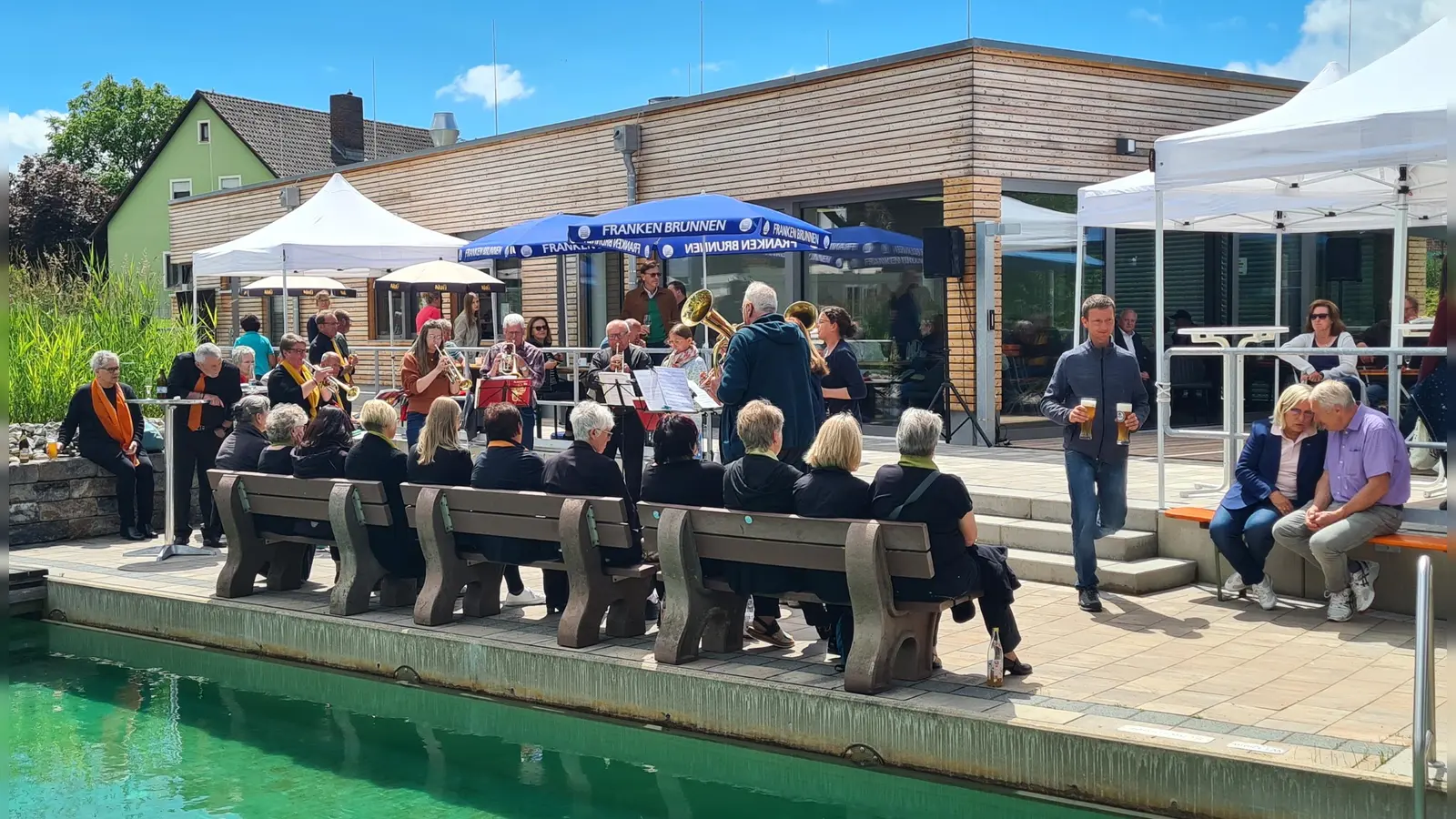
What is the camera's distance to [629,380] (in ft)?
29.0

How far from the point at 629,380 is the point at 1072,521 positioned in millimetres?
2823

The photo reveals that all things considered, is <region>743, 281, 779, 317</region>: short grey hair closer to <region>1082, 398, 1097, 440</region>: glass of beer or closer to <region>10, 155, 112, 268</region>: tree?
<region>1082, 398, 1097, 440</region>: glass of beer

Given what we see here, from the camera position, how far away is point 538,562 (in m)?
7.64

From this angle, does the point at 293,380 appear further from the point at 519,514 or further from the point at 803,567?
the point at 803,567

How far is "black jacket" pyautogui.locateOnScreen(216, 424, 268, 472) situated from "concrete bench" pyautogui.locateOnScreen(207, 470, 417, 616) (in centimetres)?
18

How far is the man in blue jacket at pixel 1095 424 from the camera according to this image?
7.96 meters

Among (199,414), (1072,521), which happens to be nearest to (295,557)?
(199,414)

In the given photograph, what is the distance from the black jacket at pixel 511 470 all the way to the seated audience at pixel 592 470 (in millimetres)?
282

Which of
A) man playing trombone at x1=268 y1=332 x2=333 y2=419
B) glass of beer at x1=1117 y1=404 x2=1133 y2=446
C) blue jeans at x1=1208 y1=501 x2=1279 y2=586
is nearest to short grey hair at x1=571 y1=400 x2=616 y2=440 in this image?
glass of beer at x1=1117 y1=404 x2=1133 y2=446

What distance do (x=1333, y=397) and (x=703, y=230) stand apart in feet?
19.5

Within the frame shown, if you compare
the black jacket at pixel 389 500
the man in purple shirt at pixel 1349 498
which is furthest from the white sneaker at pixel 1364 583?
the black jacket at pixel 389 500

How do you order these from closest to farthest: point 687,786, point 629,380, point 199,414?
1. point 687,786
2. point 629,380
3. point 199,414

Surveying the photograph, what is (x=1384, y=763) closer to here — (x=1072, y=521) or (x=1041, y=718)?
(x=1041, y=718)

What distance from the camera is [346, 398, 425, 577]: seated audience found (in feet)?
27.5
